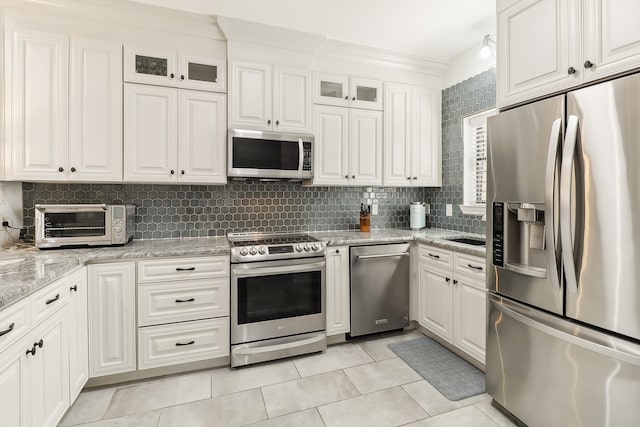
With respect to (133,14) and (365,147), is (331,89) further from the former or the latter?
(133,14)

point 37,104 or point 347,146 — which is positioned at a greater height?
point 37,104

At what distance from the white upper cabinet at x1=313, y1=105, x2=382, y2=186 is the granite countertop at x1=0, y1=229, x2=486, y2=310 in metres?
0.62

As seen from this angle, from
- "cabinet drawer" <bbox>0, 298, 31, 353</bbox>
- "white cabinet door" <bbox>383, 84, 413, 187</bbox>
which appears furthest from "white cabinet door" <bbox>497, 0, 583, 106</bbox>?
"cabinet drawer" <bbox>0, 298, 31, 353</bbox>

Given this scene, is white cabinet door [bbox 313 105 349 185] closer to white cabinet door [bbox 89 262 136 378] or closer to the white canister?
the white canister

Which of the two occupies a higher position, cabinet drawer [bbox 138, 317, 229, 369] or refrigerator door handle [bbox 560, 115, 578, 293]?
refrigerator door handle [bbox 560, 115, 578, 293]

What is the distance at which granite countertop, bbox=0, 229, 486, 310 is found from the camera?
1.46 metres

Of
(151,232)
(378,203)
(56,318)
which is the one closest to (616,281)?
(378,203)

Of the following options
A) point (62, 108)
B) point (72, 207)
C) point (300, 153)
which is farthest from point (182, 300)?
point (62, 108)

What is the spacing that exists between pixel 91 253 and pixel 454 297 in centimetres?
272

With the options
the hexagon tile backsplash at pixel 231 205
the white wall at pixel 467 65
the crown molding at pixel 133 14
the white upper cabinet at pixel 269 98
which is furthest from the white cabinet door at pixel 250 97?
the white wall at pixel 467 65

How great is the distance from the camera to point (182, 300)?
2.33 meters

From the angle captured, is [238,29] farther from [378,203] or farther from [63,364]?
[63,364]

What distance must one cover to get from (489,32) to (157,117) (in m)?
2.95

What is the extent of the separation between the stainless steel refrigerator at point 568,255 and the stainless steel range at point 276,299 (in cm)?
134
